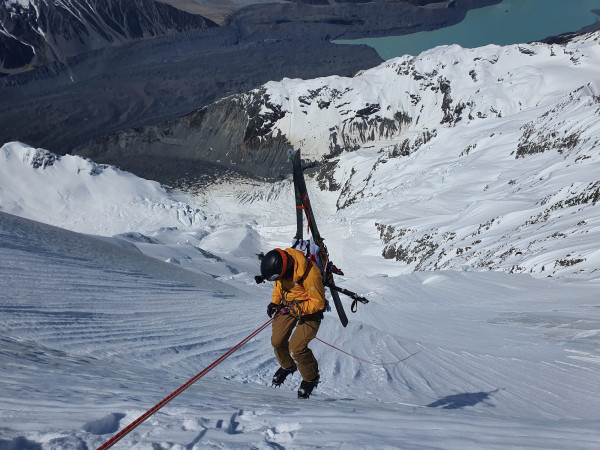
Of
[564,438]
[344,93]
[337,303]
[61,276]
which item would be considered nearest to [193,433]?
[564,438]

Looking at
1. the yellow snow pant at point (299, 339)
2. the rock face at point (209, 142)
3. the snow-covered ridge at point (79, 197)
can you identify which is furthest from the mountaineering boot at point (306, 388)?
the rock face at point (209, 142)

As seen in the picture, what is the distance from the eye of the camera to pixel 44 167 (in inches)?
4045

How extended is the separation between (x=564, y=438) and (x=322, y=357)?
281 inches

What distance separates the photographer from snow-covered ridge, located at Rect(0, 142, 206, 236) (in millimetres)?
99000

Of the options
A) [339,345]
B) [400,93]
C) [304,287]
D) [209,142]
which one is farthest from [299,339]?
[209,142]

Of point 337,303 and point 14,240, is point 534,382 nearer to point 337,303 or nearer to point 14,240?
point 337,303

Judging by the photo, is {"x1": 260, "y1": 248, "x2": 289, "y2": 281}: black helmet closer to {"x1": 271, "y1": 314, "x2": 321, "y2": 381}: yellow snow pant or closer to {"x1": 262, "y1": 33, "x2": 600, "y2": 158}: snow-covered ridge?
{"x1": 271, "y1": 314, "x2": 321, "y2": 381}: yellow snow pant

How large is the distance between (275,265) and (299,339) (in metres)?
1.20

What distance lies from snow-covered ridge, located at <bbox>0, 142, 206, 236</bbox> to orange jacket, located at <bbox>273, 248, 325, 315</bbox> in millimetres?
91003

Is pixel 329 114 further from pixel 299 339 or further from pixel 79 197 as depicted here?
pixel 299 339

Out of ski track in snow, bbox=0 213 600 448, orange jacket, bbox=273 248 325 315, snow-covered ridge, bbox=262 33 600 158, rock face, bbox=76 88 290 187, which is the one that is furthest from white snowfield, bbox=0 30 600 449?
rock face, bbox=76 88 290 187

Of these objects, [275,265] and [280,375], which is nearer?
[275,265]

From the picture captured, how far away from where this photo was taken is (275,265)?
7457 millimetres

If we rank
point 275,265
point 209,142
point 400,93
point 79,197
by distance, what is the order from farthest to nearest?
point 209,142 < point 400,93 < point 79,197 < point 275,265
